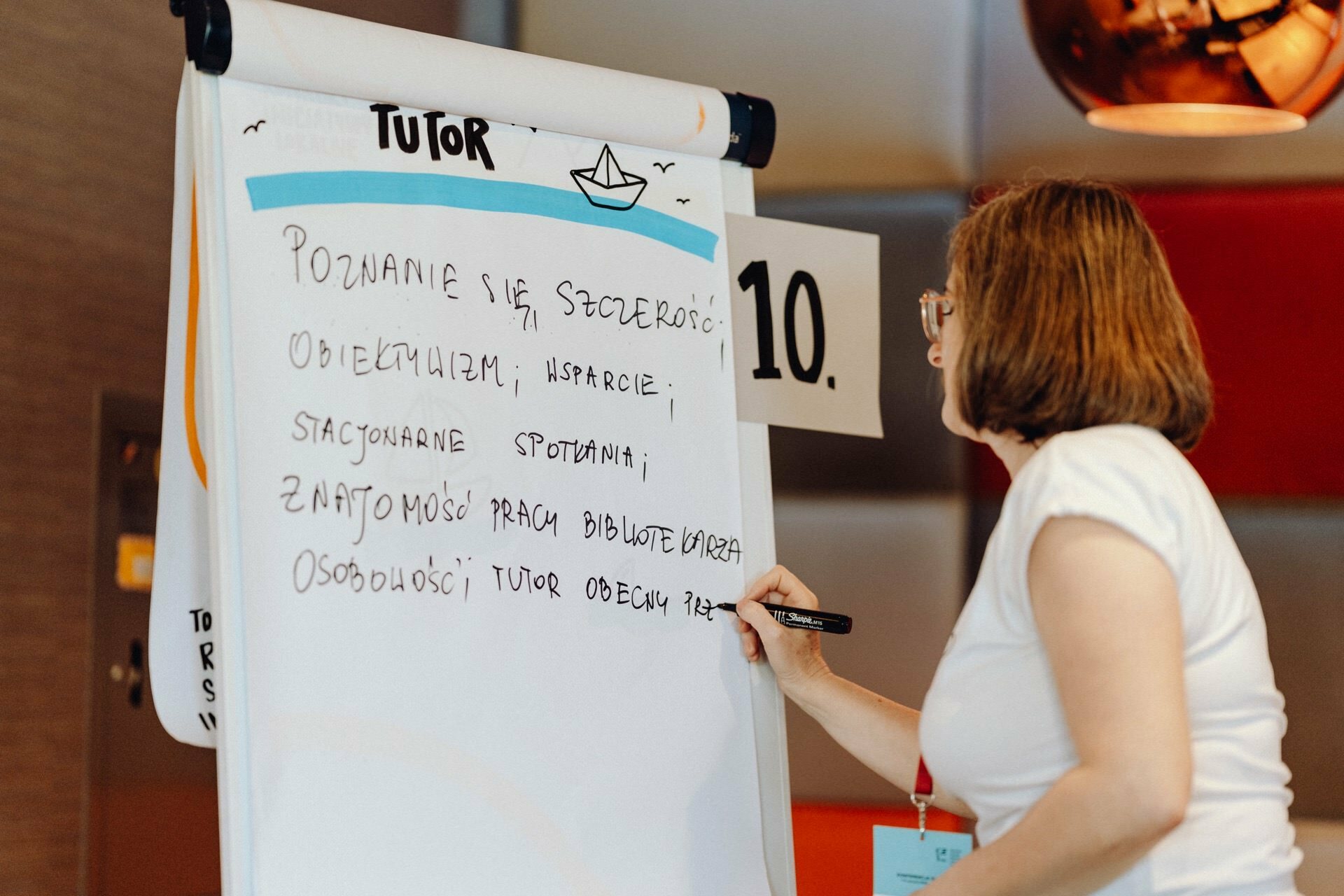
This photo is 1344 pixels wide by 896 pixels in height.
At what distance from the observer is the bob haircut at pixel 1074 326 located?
113 centimetres

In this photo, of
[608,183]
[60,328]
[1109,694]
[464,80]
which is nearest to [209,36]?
[464,80]

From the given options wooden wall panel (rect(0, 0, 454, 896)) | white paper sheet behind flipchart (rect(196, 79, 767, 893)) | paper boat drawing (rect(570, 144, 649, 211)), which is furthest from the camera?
wooden wall panel (rect(0, 0, 454, 896))

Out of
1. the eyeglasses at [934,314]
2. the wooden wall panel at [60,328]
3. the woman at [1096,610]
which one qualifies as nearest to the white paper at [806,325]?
the eyeglasses at [934,314]

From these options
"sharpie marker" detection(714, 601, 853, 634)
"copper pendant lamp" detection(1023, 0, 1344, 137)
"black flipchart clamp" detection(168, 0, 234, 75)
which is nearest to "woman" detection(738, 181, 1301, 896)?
"copper pendant lamp" detection(1023, 0, 1344, 137)

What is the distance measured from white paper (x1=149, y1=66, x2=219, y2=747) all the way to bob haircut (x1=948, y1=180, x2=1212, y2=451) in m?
0.81

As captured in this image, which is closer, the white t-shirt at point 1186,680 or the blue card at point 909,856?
the white t-shirt at point 1186,680

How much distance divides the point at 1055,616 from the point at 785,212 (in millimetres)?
1880

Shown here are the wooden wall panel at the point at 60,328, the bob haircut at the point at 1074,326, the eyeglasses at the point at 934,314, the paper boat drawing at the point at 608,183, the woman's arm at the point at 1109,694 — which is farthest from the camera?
the wooden wall panel at the point at 60,328

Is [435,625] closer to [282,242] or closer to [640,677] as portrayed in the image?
[640,677]

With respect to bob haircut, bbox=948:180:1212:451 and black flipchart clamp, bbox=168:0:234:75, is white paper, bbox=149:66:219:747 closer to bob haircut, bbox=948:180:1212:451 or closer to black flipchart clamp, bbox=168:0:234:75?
black flipchart clamp, bbox=168:0:234:75

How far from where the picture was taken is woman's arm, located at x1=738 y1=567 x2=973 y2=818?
5.06 feet

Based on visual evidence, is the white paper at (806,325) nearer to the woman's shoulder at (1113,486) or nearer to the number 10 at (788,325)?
the number 10 at (788,325)

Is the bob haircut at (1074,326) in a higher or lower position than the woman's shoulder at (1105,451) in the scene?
higher

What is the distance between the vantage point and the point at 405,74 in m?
1.37
